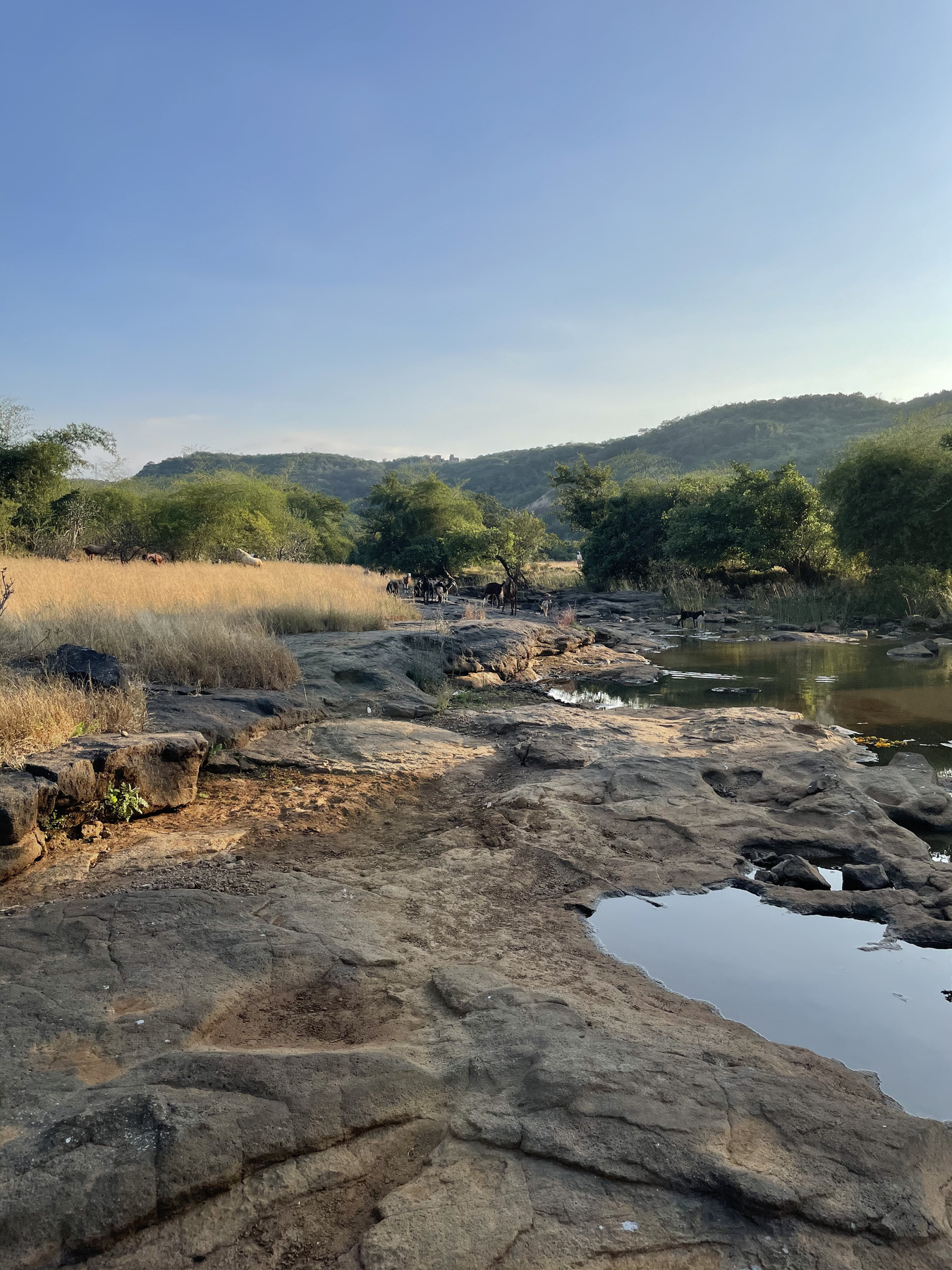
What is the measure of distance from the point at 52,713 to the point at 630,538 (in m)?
26.4

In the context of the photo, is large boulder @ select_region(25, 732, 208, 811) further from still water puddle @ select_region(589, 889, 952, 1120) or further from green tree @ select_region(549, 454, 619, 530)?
green tree @ select_region(549, 454, 619, 530)

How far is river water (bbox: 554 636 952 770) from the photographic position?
28.6 ft

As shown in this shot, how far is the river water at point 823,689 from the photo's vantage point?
343 inches

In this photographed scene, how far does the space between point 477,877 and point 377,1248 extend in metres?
2.50

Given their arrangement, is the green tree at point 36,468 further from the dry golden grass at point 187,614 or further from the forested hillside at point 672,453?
the forested hillside at point 672,453

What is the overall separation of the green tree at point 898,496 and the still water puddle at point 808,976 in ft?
55.9

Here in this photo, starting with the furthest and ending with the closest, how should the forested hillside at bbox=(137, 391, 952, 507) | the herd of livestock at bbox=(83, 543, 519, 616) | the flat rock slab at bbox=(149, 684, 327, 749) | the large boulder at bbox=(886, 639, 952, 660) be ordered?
the forested hillside at bbox=(137, 391, 952, 507) < the herd of livestock at bbox=(83, 543, 519, 616) < the large boulder at bbox=(886, 639, 952, 660) < the flat rock slab at bbox=(149, 684, 327, 749)

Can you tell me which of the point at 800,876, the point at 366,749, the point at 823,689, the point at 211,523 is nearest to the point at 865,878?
the point at 800,876

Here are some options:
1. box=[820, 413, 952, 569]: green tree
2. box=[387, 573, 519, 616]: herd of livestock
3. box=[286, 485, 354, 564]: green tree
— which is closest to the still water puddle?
box=[387, 573, 519, 616]: herd of livestock

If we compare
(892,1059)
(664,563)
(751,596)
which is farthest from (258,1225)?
(664,563)

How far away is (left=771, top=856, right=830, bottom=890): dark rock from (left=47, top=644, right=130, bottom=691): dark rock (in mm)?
4627

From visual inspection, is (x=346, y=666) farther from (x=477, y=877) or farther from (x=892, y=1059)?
(x=892, y=1059)

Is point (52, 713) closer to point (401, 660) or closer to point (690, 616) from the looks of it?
point (401, 660)

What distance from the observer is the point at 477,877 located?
4219 mm
